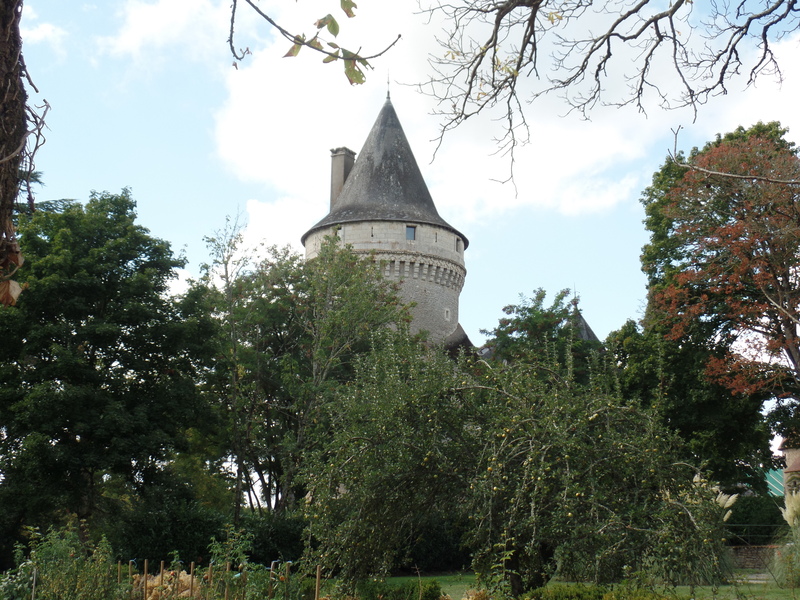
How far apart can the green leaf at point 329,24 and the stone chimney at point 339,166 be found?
35.0 meters

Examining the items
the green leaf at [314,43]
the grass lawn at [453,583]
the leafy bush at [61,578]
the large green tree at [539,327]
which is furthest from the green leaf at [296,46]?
the large green tree at [539,327]

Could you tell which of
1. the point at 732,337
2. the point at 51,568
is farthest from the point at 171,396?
the point at 732,337

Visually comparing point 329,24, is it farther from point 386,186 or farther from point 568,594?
point 386,186

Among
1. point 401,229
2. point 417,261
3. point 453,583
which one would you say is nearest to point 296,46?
point 453,583

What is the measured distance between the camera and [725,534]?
876 cm

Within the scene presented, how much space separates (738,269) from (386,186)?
18.8 metres

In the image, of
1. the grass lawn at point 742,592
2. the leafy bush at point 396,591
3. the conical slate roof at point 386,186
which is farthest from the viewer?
the conical slate roof at point 386,186

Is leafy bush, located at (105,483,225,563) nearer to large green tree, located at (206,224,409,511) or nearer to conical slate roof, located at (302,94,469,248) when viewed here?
large green tree, located at (206,224,409,511)

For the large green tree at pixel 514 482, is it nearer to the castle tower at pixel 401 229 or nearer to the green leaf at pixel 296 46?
the green leaf at pixel 296 46

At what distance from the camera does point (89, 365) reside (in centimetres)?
1820

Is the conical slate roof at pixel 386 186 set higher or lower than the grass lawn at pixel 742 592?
higher

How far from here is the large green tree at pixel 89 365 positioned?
17.0 metres

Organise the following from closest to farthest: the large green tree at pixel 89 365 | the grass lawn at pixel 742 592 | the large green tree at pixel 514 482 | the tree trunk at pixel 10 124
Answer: the tree trunk at pixel 10 124
the large green tree at pixel 514 482
the grass lawn at pixel 742 592
the large green tree at pixel 89 365

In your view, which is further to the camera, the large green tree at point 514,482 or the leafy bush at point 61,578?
the leafy bush at point 61,578
